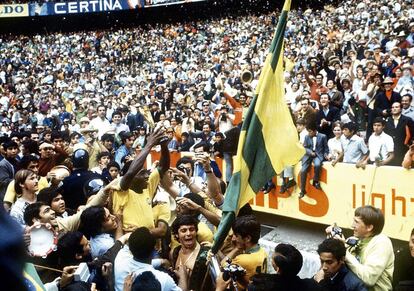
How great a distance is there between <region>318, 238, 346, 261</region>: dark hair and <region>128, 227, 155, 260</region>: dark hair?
1.03 m

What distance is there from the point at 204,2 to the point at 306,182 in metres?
24.1

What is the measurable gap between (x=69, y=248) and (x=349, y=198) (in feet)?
16.5

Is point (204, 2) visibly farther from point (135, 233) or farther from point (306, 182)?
point (135, 233)

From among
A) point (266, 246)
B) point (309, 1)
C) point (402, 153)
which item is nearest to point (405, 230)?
point (402, 153)

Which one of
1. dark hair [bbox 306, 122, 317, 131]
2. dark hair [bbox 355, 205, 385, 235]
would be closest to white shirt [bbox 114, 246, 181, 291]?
dark hair [bbox 355, 205, 385, 235]

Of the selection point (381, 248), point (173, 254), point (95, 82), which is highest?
point (381, 248)

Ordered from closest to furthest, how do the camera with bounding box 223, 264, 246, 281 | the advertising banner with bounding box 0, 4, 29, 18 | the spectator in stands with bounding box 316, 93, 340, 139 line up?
the camera with bounding box 223, 264, 246, 281 < the spectator in stands with bounding box 316, 93, 340, 139 < the advertising banner with bounding box 0, 4, 29, 18

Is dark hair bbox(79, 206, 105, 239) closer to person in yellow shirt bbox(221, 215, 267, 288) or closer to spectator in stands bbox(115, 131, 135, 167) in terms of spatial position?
person in yellow shirt bbox(221, 215, 267, 288)

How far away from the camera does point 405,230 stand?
685cm

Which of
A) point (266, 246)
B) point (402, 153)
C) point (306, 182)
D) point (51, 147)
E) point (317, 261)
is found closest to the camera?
point (317, 261)

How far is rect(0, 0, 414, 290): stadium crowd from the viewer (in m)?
3.32

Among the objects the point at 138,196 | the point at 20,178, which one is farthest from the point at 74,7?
the point at 138,196

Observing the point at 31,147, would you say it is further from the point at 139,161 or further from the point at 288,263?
the point at 288,263

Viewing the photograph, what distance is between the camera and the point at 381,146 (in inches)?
295
